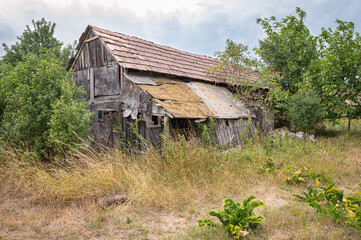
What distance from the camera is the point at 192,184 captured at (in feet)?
19.2

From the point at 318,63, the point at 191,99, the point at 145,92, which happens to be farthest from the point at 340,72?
the point at 145,92

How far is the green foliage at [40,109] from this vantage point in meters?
6.89

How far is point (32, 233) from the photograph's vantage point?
4.00 metres

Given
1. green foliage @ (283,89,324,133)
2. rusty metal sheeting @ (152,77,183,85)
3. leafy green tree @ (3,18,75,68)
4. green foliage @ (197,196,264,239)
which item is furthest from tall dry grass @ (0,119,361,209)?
leafy green tree @ (3,18,75,68)

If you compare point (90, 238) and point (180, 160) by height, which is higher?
point (180, 160)

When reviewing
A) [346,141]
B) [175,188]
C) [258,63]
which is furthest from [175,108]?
[346,141]

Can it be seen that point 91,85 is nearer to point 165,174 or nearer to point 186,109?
point 186,109

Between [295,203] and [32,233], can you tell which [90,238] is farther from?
[295,203]

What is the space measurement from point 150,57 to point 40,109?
5146 mm

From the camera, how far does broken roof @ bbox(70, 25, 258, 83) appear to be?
388 inches

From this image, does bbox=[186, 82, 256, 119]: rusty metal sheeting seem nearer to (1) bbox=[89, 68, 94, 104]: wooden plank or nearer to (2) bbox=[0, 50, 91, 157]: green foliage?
(1) bbox=[89, 68, 94, 104]: wooden plank

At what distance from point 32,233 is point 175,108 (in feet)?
17.0

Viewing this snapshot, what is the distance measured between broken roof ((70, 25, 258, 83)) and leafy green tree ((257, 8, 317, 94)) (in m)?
3.98

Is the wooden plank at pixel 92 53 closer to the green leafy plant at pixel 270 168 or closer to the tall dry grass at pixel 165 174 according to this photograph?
the tall dry grass at pixel 165 174
